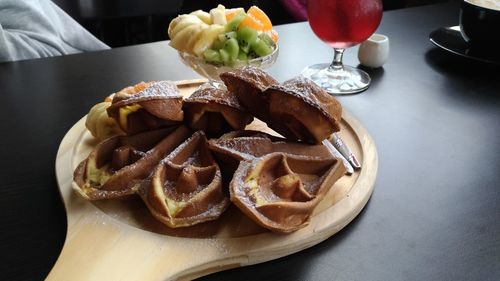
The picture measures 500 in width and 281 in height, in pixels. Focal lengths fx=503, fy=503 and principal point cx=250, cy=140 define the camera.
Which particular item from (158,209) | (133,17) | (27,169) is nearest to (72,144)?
(27,169)

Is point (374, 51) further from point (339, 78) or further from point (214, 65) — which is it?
point (214, 65)

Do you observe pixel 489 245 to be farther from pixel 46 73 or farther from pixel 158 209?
pixel 46 73

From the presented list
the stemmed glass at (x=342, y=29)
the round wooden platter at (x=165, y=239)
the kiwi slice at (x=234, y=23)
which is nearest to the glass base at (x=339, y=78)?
the stemmed glass at (x=342, y=29)

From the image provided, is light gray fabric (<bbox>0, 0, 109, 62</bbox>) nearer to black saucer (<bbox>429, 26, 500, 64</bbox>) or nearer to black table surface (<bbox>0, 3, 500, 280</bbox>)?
black table surface (<bbox>0, 3, 500, 280</bbox>)

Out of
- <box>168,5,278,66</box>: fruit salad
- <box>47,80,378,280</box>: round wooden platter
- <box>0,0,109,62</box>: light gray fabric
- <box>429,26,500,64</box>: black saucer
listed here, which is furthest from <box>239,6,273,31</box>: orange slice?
<box>0,0,109,62</box>: light gray fabric

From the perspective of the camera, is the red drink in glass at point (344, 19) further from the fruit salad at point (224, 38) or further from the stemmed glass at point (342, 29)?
the fruit salad at point (224, 38)

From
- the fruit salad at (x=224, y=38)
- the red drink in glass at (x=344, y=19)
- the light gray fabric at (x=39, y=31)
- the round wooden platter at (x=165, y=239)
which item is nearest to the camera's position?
the round wooden platter at (x=165, y=239)

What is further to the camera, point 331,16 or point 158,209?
point 331,16
